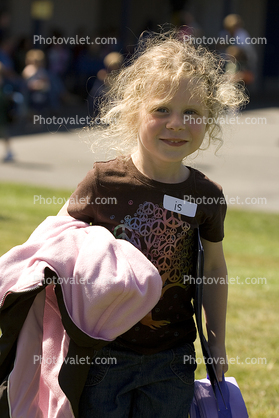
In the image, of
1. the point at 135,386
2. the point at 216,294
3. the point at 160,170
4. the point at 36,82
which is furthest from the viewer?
the point at 36,82

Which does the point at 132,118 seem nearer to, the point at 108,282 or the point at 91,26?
the point at 108,282

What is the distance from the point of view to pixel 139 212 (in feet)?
6.75

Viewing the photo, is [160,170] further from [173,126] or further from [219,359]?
[219,359]

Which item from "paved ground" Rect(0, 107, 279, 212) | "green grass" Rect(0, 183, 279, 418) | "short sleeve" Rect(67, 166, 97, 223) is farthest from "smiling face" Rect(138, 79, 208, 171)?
"paved ground" Rect(0, 107, 279, 212)

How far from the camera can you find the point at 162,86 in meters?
2.04

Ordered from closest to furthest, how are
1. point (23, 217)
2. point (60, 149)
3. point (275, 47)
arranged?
1. point (23, 217)
2. point (60, 149)
3. point (275, 47)

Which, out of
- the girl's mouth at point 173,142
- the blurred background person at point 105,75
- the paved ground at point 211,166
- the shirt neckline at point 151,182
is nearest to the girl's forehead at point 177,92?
the girl's mouth at point 173,142

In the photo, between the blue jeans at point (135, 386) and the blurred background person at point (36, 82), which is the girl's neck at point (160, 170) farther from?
the blurred background person at point (36, 82)

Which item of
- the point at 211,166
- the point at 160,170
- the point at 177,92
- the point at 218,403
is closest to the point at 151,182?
the point at 160,170

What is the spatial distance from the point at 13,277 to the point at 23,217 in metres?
5.50

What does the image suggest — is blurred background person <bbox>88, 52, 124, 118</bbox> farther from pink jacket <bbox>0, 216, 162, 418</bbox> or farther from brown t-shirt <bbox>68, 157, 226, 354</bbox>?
pink jacket <bbox>0, 216, 162, 418</bbox>

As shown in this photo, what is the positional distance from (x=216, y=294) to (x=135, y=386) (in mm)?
500

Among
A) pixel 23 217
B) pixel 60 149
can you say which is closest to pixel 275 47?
pixel 60 149

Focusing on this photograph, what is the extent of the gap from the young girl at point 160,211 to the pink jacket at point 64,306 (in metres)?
0.17
